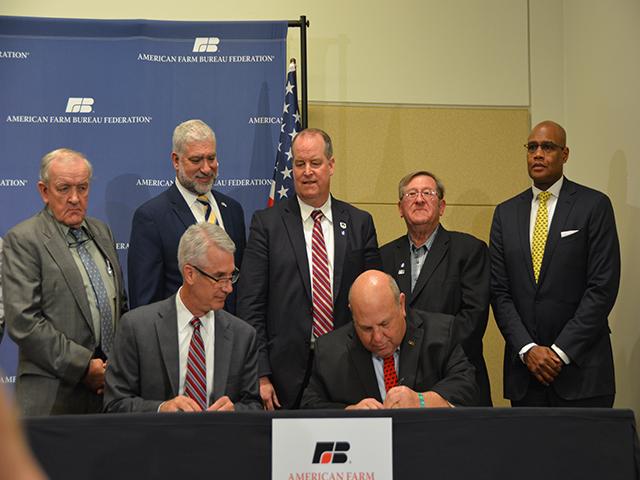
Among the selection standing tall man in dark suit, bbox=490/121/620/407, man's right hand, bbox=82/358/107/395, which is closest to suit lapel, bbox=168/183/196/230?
man's right hand, bbox=82/358/107/395

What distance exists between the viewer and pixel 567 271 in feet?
13.8

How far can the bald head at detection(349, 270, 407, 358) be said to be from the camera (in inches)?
127

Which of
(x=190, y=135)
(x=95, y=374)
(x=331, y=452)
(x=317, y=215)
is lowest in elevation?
(x=331, y=452)

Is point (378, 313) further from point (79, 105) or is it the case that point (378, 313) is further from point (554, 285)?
point (79, 105)

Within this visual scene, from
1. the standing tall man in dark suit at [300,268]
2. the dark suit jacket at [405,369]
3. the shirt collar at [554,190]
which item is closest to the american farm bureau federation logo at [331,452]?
the dark suit jacket at [405,369]

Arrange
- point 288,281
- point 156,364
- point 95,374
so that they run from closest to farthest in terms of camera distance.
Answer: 1. point 156,364
2. point 95,374
3. point 288,281

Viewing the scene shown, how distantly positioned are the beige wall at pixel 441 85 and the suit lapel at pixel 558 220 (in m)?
1.15

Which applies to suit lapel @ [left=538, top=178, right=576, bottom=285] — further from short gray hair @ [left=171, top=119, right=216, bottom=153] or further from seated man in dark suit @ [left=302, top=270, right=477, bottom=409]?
short gray hair @ [left=171, top=119, right=216, bottom=153]

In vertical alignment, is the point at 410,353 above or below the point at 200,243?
below

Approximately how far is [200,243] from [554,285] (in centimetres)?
183

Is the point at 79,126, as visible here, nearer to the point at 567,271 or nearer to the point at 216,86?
the point at 216,86

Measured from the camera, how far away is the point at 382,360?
330 centimetres

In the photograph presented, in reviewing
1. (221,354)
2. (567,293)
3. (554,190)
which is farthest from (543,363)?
(221,354)

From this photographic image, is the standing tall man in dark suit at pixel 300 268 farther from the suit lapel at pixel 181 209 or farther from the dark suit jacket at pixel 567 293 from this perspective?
the dark suit jacket at pixel 567 293
